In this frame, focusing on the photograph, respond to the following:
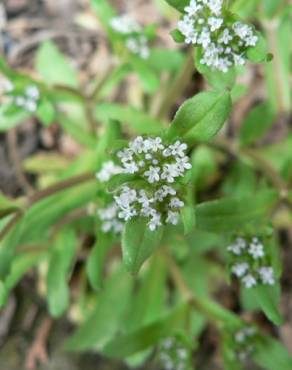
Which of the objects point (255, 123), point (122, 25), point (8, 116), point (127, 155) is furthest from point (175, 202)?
point (255, 123)

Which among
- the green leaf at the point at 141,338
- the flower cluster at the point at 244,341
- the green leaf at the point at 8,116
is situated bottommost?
the flower cluster at the point at 244,341

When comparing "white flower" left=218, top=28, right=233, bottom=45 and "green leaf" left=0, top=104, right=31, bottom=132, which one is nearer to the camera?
"white flower" left=218, top=28, right=233, bottom=45

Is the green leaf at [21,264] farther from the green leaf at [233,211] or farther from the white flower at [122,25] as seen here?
the white flower at [122,25]

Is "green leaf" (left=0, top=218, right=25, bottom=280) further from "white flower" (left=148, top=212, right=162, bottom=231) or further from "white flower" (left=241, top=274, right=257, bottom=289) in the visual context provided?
"white flower" (left=241, top=274, right=257, bottom=289)

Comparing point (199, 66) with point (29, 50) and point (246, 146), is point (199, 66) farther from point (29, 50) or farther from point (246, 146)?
point (29, 50)

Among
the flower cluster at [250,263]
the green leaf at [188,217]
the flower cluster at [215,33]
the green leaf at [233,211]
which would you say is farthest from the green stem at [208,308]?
the flower cluster at [215,33]

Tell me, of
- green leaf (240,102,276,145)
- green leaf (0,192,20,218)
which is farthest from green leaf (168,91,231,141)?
green leaf (240,102,276,145)
